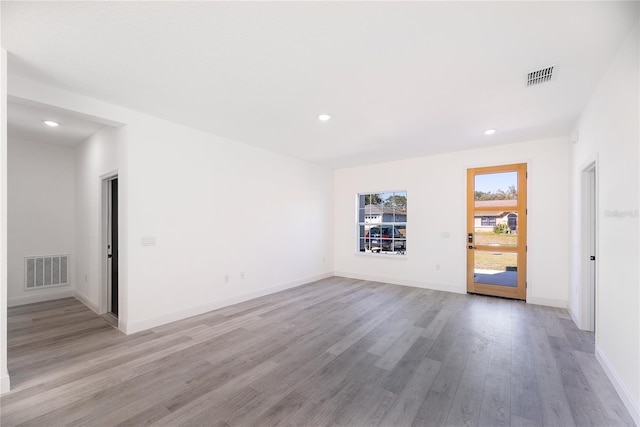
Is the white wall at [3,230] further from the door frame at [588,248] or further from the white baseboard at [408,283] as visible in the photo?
the door frame at [588,248]

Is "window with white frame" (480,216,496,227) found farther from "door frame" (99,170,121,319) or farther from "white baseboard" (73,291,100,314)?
"white baseboard" (73,291,100,314)

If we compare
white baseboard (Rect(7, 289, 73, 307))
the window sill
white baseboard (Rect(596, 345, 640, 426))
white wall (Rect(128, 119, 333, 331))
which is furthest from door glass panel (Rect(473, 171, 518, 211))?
white baseboard (Rect(7, 289, 73, 307))

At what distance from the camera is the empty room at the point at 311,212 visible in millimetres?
1964

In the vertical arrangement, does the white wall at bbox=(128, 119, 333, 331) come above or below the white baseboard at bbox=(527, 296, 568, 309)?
above

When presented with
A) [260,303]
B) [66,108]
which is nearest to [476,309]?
[260,303]

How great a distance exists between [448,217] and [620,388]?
3634 millimetres

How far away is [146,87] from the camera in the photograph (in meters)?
2.85

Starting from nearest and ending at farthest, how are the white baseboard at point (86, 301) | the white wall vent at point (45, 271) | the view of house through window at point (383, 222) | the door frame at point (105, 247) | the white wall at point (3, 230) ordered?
the white wall at point (3, 230) → the door frame at point (105, 247) → the white baseboard at point (86, 301) → the white wall vent at point (45, 271) → the view of house through window at point (383, 222)

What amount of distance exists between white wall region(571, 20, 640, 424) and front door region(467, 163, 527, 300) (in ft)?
6.84

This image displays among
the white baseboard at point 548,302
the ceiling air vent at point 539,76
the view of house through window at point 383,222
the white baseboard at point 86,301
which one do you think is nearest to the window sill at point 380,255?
the view of house through window at point 383,222

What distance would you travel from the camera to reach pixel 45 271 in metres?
4.87

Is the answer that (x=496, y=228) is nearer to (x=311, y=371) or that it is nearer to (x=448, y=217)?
(x=448, y=217)

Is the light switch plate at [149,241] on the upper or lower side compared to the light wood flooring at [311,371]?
upper

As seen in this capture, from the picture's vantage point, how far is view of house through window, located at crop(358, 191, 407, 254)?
6250 mm
